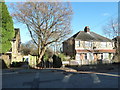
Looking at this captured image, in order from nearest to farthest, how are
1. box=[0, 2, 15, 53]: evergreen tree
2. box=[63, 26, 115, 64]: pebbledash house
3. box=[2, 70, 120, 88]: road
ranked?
box=[2, 70, 120, 88]: road
box=[0, 2, 15, 53]: evergreen tree
box=[63, 26, 115, 64]: pebbledash house

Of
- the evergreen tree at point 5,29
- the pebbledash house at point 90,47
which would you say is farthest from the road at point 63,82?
the pebbledash house at point 90,47

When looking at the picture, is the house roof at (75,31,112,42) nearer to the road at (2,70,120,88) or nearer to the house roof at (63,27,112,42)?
the house roof at (63,27,112,42)

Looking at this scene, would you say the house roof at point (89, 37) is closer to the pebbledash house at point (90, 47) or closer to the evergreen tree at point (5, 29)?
the pebbledash house at point (90, 47)

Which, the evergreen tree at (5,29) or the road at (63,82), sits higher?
the evergreen tree at (5,29)

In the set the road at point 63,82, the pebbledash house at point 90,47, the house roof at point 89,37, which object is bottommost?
the road at point 63,82

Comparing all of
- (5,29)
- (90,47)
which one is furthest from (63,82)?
(90,47)

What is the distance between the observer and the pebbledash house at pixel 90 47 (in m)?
33.5

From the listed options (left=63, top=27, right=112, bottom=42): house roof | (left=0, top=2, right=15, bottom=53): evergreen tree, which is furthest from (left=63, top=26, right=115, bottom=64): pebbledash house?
(left=0, top=2, right=15, bottom=53): evergreen tree

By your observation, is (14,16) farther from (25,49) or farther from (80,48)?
(25,49)

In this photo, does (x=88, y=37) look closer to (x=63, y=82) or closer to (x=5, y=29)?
(x=5, y=29)

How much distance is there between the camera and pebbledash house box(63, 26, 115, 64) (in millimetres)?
33469

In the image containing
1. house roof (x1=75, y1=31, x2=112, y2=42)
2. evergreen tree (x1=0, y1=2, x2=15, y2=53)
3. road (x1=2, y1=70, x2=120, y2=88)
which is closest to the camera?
road (x1=2, y1=70, x2=120, y2=88)

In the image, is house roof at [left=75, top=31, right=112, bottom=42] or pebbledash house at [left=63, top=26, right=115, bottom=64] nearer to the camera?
pebbledash house at [left=63, top=26, right=115, bottom=64]

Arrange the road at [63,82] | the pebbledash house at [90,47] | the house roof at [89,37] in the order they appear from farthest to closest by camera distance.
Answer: the house roof at [89,37] → the pebbledash house at [90,47] → the road at [63,82]
